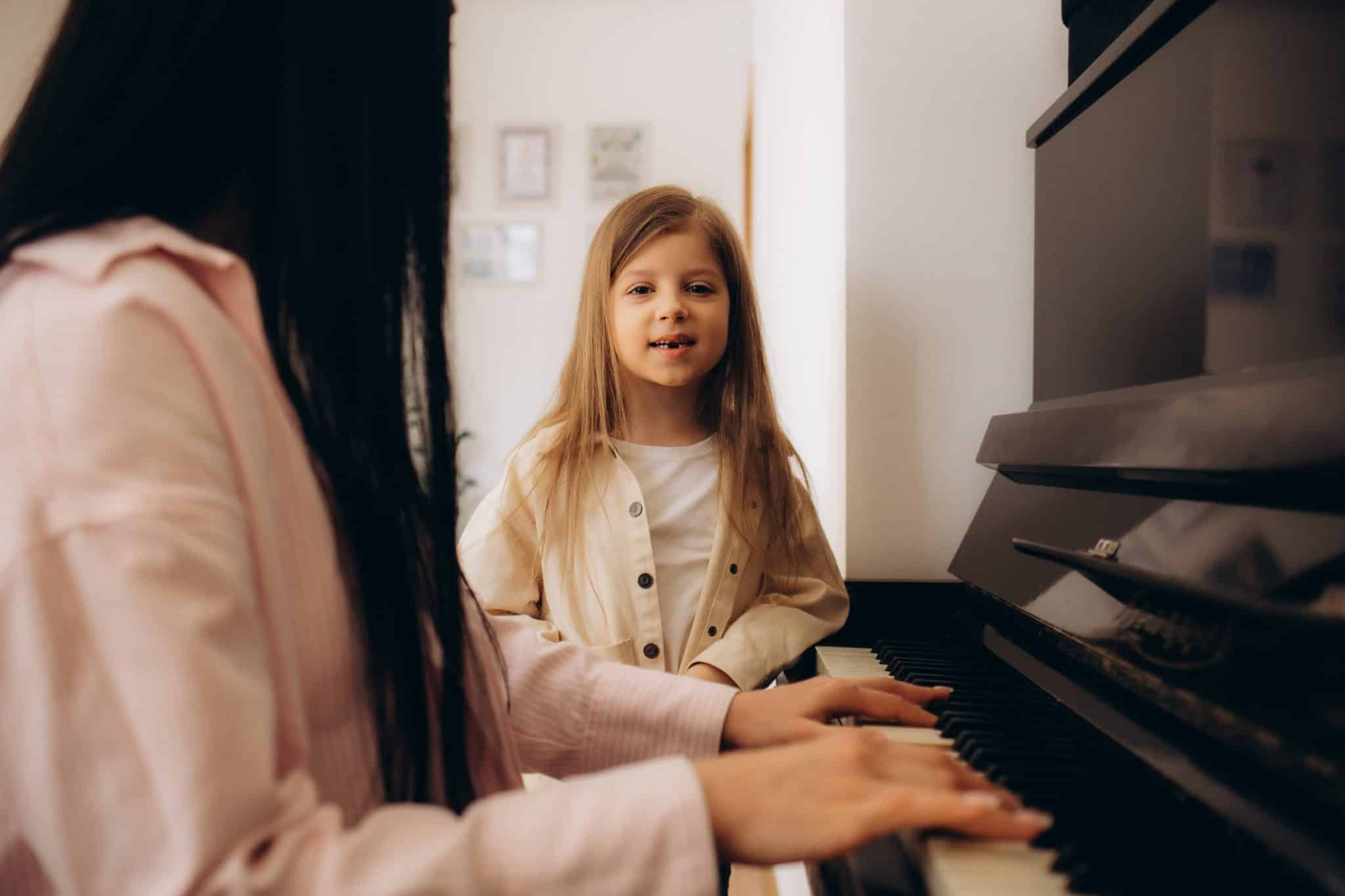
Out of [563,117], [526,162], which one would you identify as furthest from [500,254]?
[563,117]

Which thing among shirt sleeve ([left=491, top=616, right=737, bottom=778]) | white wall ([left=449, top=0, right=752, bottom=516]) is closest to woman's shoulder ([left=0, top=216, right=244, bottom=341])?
shirt sleeve ([left=491, top=616, right=737, bottom=778])

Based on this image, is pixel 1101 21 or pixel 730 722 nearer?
pixel 730 722

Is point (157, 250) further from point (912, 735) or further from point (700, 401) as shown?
point (700, 401)

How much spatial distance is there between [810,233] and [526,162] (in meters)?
2.29

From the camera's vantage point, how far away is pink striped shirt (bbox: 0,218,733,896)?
313 mm

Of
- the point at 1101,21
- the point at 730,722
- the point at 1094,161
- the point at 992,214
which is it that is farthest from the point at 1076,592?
the point at 1101,21

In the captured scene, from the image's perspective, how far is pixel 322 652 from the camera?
0.45 m

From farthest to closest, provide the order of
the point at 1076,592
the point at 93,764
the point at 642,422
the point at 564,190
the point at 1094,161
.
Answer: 1. the point at 564,190
2. the point at 642,422
3. the point at 1094,161
4. the point at 1076,592
5. the point at 93,764

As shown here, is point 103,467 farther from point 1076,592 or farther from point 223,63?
point 1076,592

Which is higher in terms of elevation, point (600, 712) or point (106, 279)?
point (106, 279)

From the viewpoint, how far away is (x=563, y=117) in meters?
3.43

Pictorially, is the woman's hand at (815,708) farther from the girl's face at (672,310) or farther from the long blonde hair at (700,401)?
the girl's face at (672,310)

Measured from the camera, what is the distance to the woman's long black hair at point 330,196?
425 millimetres

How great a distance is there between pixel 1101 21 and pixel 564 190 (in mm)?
2681
